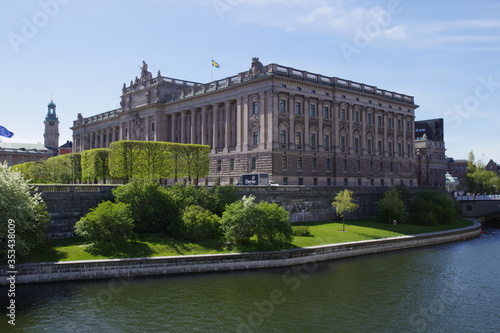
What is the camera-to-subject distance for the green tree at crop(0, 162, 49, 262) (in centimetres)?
3253

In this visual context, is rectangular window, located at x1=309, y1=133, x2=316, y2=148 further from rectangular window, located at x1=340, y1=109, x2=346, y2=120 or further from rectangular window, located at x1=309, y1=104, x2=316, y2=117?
rectangular window, located at x1=340, y1=109, x2=346, y2=120

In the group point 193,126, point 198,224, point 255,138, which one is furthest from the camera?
point 193,126

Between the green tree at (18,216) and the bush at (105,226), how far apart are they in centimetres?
360

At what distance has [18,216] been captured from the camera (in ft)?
109

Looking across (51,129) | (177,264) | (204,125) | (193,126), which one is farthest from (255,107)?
(51,129)

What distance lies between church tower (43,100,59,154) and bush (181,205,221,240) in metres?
156

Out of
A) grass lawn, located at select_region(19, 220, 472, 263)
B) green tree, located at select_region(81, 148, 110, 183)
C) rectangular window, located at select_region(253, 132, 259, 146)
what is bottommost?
grass lawn, located at select_region(19, 220, 472, 263)

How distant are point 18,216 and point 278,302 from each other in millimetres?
21076

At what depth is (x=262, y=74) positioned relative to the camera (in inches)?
2689

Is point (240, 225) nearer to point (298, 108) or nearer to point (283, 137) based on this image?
point (283, 137)

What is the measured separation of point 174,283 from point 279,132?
3948 centimetres

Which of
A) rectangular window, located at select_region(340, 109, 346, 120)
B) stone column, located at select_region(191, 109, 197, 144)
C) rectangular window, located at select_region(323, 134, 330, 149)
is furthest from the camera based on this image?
stone column, located at select_region(191, 109, 197, 144)

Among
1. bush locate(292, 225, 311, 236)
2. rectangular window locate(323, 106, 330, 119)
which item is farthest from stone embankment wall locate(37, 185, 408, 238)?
rectangular window locate(323, 106, 330, 119)

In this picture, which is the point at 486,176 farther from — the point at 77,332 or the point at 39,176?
the point at 77,332
